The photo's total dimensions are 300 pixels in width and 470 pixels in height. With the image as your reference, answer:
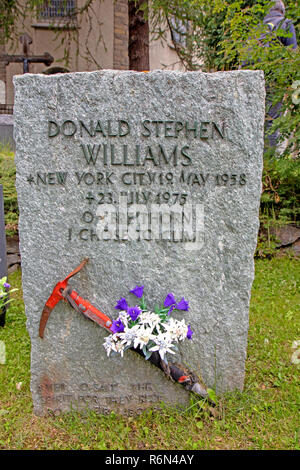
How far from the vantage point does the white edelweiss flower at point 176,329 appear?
2217 millimetres

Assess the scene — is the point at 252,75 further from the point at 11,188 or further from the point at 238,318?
the point at 11,188

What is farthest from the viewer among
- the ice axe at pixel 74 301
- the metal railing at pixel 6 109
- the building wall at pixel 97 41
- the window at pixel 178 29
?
the building wall at pixel 97 41

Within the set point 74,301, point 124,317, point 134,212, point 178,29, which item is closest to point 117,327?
point 124,317

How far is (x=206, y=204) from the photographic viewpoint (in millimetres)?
2311

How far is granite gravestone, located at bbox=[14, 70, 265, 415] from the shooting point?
2217 millimetres

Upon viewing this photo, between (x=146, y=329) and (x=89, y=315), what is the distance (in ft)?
1.05

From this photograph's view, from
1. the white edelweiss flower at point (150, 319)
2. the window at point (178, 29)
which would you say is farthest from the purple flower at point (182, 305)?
the window at point (178, 29)

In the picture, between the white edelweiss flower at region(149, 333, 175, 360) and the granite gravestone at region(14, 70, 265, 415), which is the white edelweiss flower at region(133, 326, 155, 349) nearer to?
the white edelweiss flower at region(149, 333, 175, 360)

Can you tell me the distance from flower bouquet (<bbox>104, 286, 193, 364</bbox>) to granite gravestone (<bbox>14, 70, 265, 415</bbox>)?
9 cm

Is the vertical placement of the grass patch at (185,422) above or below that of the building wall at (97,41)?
below

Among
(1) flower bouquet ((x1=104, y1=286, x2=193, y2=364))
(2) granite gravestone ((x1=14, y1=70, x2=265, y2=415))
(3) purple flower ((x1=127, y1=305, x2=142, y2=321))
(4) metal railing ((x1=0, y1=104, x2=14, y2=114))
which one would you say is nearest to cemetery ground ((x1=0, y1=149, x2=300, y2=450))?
(2) granite gravestone ((x1=14, y1=70, x2=265, y2=415))

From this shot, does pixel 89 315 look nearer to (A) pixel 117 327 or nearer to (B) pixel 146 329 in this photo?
(A) pixel 117 327

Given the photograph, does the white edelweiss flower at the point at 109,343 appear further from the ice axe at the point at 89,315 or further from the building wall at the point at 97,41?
the building wall at the point at 97,41

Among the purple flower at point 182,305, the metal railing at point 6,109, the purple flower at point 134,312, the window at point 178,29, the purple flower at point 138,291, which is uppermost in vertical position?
the window at point 178,29
